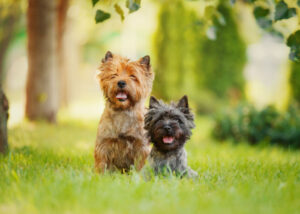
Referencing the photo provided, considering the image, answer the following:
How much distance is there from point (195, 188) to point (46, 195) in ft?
5.34

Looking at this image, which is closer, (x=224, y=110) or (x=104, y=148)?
(x=104, y=148)

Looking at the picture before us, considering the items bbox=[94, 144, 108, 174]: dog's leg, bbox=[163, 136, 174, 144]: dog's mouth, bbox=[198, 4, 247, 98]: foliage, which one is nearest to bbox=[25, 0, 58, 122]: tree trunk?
bbox=[94, 144, 108, 174]: dog's leg

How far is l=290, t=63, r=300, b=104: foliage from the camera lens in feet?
42.7

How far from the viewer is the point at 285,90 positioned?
1334 centimetres

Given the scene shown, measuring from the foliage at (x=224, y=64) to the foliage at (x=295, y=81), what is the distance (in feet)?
11.3

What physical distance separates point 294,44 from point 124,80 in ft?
7.43

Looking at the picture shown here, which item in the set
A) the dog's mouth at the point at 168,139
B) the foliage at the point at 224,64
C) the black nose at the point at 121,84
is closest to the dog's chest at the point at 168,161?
the dog's mouth at the point at 168,139

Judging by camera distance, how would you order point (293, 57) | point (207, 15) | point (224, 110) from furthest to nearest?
1. point (224, 110)
2. point (207, 15)
3. point (293, 57)

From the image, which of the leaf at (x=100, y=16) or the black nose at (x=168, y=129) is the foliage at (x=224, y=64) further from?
the leaf at (x=100, y=16)

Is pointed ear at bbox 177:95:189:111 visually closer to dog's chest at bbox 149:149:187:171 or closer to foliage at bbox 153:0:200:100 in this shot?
dog's chest at bbox 149:149:187:171

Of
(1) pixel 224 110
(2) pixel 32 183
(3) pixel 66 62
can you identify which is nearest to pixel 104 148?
(2) pixel 32 183

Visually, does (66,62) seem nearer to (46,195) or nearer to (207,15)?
(207,15)

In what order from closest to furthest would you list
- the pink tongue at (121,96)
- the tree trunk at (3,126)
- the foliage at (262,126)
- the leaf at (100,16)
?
the leaf at (100,16) → the pink tongue at (121,96) → the tree trunk at (3,126) → the foliage at (262,126)

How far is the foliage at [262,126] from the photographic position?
951cm
